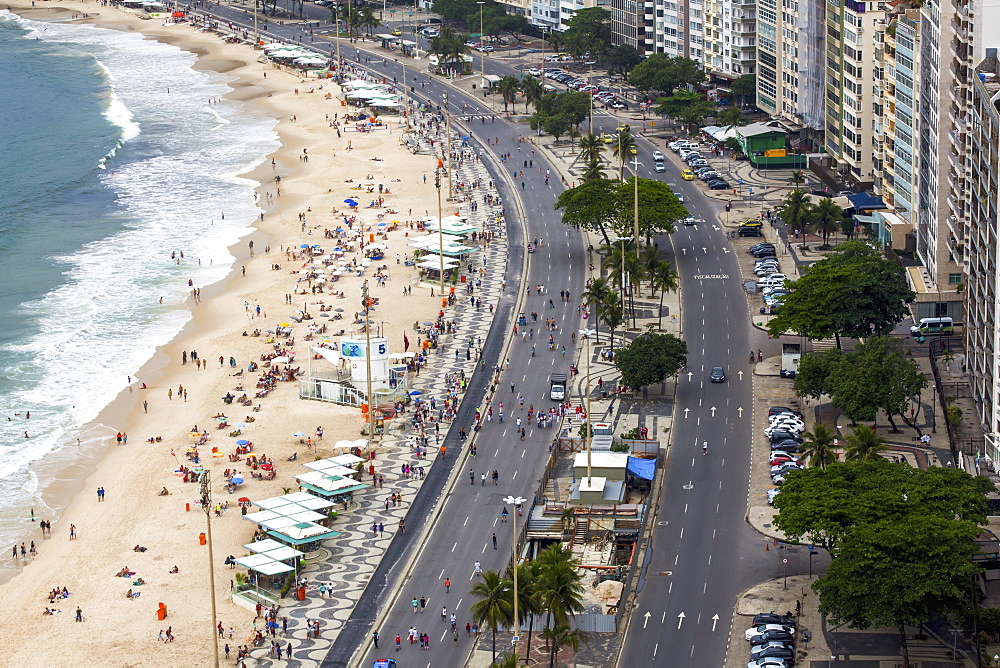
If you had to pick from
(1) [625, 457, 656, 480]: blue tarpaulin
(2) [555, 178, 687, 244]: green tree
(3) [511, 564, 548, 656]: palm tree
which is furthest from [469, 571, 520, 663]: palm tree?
(2) [555, 178, 687, 244]: green tree

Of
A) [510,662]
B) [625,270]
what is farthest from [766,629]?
[625,270]

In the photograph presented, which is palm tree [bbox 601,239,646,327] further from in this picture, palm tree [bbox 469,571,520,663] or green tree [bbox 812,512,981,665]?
palm tree [bbox 469,571,520,663]

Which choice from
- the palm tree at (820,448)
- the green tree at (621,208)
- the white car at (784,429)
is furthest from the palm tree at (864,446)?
the green tree at (621,208)

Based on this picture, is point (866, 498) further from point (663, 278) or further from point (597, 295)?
point (663, 278)

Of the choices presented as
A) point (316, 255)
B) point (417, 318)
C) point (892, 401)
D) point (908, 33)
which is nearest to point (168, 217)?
point (316, 255)

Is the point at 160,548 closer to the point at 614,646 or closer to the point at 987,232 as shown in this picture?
the point at 614,646

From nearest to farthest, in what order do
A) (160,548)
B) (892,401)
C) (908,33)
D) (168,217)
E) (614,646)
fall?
(614,646) < (160,548) < (892,401) < (908,33) < (168,217)

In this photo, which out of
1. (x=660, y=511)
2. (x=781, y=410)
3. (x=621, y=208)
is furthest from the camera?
(x=621, y=208)
